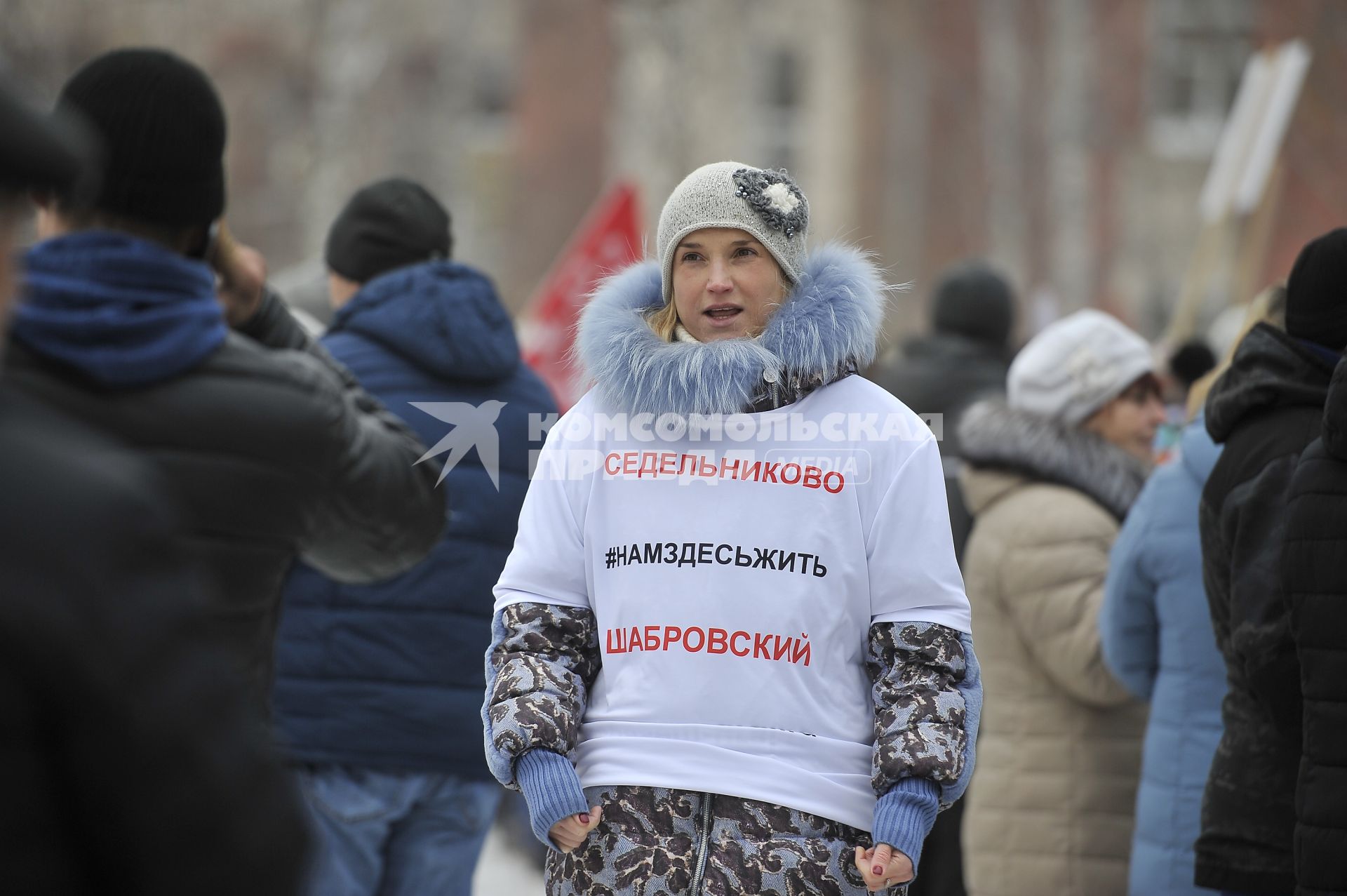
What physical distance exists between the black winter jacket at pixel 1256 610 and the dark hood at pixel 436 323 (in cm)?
173

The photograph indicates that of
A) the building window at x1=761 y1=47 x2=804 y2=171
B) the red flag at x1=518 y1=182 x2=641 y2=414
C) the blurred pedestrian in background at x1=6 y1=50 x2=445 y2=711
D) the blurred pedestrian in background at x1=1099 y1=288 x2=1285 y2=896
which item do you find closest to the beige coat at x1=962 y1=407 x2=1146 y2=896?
the blurred pedestrian in background at x1=1099 y1=288 x2=1285 y2=896

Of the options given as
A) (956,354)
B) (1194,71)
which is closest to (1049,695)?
(956,354)

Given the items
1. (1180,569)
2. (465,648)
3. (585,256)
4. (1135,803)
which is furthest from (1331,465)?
(585,256)

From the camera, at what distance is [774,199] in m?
3.13

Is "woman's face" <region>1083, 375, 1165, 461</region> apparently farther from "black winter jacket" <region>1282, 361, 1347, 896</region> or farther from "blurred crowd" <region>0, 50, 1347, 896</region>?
"black winter jacket" <region>1282, 361, 1347, 896</region>

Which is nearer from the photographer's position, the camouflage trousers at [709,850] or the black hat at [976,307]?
the camouflage trousers at [709,850]

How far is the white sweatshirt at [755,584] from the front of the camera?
2848 mm

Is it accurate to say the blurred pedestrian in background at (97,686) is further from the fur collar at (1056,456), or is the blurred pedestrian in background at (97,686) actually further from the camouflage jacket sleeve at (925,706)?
the fur collar at (1056,456)

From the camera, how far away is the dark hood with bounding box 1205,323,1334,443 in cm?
367

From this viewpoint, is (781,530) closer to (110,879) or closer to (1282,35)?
(110,879)

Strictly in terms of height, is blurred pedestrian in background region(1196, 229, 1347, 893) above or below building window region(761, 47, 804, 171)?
below

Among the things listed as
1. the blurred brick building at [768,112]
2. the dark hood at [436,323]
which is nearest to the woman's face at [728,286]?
the dark hood at [436,323]

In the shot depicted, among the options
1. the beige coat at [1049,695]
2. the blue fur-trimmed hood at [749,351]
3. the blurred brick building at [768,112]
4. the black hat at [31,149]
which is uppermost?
the blurred brick building at [768,112]
